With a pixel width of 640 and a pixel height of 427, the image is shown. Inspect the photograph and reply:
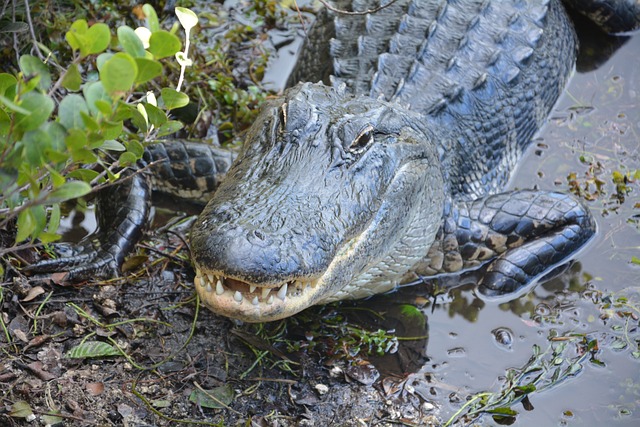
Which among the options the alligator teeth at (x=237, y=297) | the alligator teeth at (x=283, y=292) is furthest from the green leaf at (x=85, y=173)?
the alligator teeth at (x=283, y=292)

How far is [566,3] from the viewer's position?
18.5 feet

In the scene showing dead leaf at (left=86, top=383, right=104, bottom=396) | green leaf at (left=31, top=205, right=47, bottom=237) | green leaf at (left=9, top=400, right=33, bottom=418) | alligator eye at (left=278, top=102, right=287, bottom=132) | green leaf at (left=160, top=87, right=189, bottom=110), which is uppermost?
green leaf at (left=160, top=87, right=189, bottom=110)

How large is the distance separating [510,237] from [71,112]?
2698 millimetres

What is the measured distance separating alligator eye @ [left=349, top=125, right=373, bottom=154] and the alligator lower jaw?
0.73 m

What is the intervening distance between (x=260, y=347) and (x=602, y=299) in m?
→ 1.83

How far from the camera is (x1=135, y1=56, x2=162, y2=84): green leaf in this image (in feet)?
7.26

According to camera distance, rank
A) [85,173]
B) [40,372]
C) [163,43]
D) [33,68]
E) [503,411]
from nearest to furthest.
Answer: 1. [33,68]
2. [163,43]
3. [85,173]
4. [40,372]
5. [503,411]

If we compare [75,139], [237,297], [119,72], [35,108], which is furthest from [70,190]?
[237,297]

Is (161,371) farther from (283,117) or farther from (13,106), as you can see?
(13,106)

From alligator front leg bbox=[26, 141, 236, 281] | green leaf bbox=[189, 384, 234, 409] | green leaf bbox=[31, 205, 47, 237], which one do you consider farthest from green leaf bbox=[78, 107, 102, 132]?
green leaf bbox=[189, 384, 234, 409]

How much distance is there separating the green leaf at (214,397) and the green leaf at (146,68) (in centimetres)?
156

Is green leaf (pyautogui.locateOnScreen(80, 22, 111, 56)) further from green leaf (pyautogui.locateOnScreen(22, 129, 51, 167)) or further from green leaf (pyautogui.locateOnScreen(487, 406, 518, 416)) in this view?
green leaf (pyautogui.locateOnScreen(487, 406, 518, 416))

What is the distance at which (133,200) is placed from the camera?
410cm

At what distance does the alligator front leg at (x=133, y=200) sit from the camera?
3.81 meters
